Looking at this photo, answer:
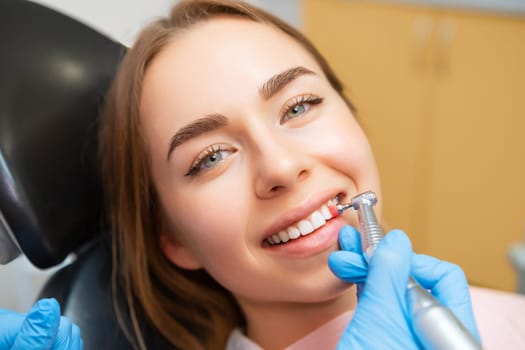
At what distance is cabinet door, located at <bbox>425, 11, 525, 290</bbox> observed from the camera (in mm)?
1938

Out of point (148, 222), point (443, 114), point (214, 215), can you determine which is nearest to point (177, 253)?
point (148, 222)

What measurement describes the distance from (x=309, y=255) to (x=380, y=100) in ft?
5.08

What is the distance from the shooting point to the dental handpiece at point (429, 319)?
1.82 ft

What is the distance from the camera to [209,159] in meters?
0.88

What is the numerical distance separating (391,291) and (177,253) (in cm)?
50

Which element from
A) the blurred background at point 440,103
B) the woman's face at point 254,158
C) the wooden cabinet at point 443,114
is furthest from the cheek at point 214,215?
the wooden cabinet at point 443,114

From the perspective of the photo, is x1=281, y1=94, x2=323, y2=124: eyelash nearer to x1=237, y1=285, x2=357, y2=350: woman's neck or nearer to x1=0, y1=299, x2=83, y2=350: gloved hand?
x1=237, y1=285, x2=357, y2=350: woman's neck

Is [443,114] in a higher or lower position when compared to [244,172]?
lower

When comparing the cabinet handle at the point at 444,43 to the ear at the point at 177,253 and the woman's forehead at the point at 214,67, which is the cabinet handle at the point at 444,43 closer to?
the woman's forehead at the point at 214,67

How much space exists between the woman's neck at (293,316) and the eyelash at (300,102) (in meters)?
0.33

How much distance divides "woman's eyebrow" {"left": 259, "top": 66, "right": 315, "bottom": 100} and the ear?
1.17ft

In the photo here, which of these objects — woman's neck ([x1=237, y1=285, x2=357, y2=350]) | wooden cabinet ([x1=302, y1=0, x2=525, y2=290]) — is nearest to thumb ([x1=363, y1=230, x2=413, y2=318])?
woman's neck ([x1=237, y1=285, x2=357, y2=350])

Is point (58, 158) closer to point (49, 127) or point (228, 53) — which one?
point (49, 127)

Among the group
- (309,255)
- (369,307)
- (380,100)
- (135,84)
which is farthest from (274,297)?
(380,100)
